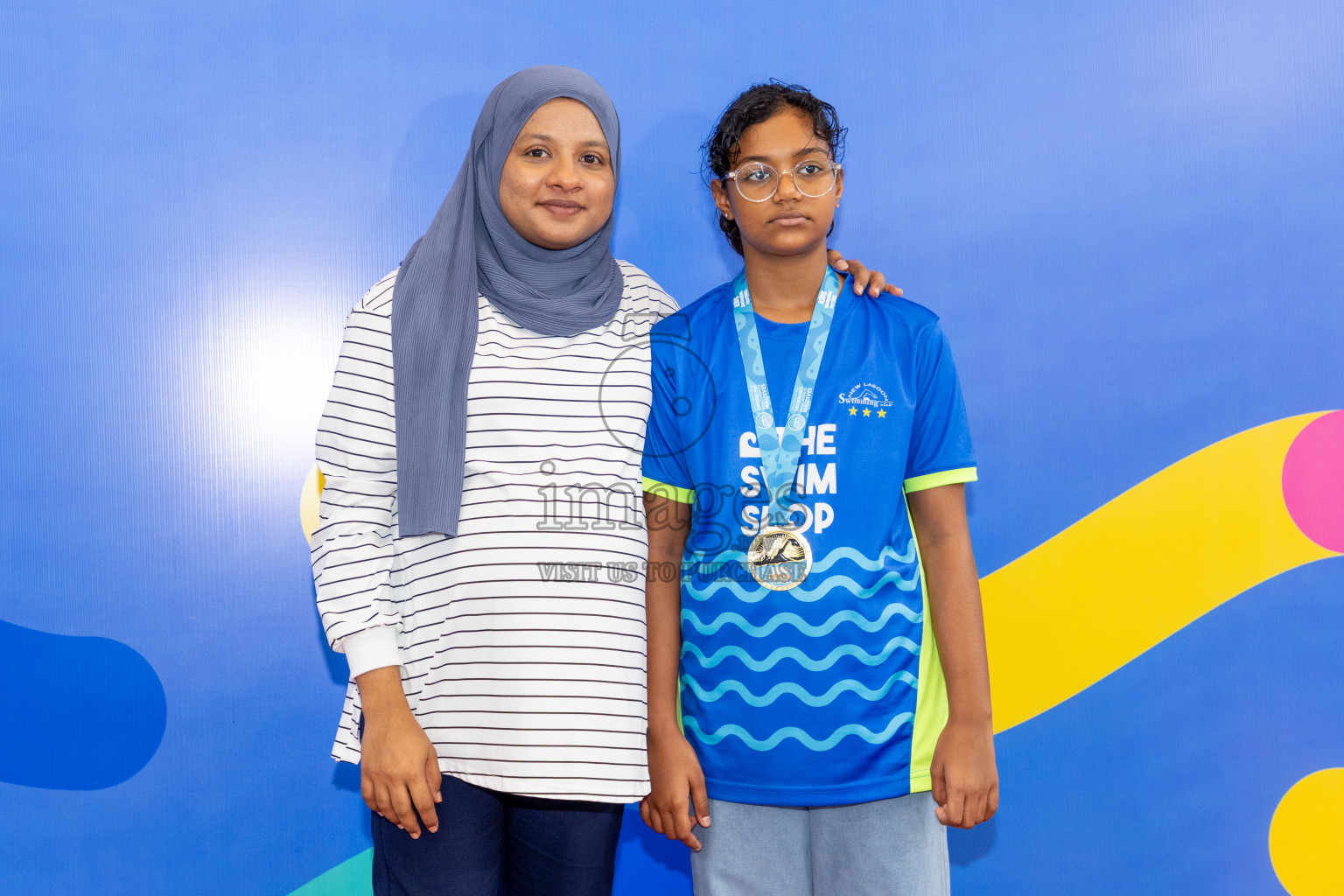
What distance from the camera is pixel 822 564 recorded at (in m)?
1.42

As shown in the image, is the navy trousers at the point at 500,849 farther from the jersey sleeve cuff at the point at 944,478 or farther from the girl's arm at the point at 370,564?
the jersey sleeve cuff at the point at 944,478

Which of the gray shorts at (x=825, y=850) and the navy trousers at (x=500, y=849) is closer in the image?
the navy trousers at (x=500, y=849)

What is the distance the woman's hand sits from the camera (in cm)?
127

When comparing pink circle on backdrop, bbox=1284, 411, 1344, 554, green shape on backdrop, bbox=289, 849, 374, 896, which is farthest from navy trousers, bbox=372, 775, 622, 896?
pink circle on backdrop, bbox=1284, 411, 1344, 554

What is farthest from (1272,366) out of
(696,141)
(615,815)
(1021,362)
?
(615,815)

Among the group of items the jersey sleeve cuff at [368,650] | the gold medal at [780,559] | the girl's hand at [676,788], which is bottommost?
the girl's hand at [676,788]

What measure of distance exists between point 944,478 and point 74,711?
184 cm

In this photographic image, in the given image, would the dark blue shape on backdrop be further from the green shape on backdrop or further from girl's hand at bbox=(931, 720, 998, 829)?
girl's hand at bbox=(931, 720, 998, 829)

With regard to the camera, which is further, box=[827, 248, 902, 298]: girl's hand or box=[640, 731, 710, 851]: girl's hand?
box=[827, 248, 902, 298]: girl's hand

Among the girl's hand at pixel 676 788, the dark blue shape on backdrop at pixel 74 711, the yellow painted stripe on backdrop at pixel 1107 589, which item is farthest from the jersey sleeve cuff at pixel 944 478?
the dark blue shape on backdrop at pixel 74 711

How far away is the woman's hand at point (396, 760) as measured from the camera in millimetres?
1273

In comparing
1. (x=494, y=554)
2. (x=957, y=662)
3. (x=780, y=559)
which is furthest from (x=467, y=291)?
(x=957, y=662)

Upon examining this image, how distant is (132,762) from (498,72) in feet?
5.54

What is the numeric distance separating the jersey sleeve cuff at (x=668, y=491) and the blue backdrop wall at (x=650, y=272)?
0.70 meters
